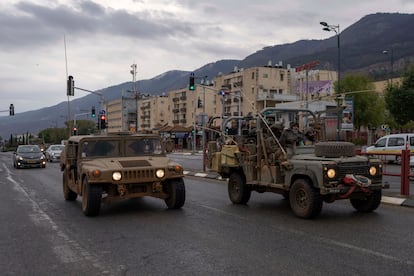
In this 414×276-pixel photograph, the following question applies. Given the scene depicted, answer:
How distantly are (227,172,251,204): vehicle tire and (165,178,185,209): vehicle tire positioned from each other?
158 cm

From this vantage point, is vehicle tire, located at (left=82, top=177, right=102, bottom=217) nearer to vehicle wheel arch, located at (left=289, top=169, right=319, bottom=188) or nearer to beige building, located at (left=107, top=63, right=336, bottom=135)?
vehicle wheel arch, located at (left=289, top=169, right=319, bottom=188)

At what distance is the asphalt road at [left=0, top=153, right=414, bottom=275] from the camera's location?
6043mm

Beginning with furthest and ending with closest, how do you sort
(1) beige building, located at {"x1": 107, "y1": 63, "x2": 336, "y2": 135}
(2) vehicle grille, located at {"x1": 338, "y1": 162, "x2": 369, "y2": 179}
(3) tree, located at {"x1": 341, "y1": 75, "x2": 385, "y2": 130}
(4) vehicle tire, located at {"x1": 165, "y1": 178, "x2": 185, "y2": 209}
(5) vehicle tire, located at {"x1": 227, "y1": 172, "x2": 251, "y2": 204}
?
(1) beige building, located at {"x1": 107, "y1": 63, "x2": 336, "y2": 135} < (3) tree, located at {"x1": 341, "y1": 75, "x2": 385, "y2": 130} < (5) vehicle tire, located at {"x1": 227, "y1": 172, "x2": 251, "y2": 204} < (4) vehicle tire, located at {"x1": 165, "y1": 178, "x2": 185, "y2": 209} < (2) vehicle grille, located at {"x1": 338, "y1": 162, "x2": 369, "y2": 179}

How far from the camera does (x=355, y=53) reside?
188000 mm

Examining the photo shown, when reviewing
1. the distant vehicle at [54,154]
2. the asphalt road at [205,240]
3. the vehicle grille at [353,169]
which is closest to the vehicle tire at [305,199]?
the asphalt road at [205,240]

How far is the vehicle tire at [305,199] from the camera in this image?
29.3 ft

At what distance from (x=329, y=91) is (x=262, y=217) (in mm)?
71670

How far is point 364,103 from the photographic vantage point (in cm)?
6688

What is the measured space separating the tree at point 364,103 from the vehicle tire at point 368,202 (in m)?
57.7

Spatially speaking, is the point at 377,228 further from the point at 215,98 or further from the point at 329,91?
the point at 215,98

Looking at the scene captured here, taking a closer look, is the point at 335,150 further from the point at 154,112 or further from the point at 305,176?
the point at 154,112

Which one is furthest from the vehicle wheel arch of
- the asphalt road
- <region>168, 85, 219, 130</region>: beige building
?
<region>168, 85, 219, 130</region>: beige building

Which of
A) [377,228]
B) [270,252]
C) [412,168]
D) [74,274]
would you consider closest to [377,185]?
[377,228]

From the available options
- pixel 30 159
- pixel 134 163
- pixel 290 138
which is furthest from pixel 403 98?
pixel 134 163
